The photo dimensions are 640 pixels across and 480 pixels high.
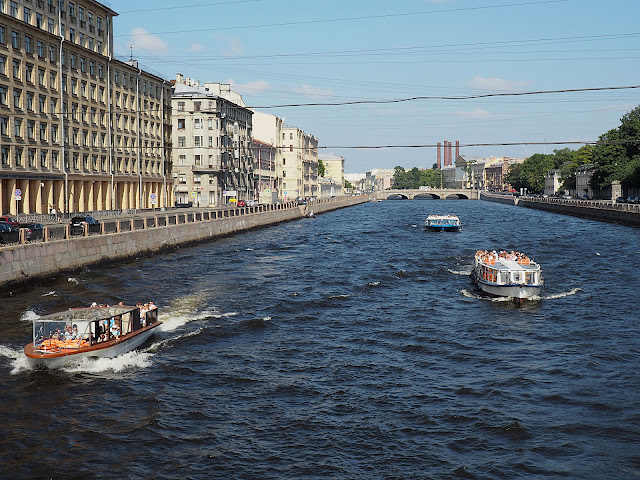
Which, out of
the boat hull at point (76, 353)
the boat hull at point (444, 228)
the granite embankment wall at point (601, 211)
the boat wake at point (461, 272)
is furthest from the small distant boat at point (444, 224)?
the boat hull at point (76, 353)

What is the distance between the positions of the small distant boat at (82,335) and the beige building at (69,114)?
44493 mm

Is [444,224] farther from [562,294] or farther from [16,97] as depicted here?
[562,294]

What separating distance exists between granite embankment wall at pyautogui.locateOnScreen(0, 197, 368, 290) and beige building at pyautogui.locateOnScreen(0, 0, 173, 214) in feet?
23.0

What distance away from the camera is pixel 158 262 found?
5644 cm

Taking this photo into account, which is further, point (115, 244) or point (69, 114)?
point (69, 114)

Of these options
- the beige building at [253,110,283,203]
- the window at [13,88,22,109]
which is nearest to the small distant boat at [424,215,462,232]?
the window at [13,88,22,109]

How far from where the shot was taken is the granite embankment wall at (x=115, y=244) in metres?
40.4

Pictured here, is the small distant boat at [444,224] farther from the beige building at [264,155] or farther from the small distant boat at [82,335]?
the small distant boat at [82,335]

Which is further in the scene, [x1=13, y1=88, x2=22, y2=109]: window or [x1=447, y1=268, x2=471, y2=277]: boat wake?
[x1=13, y1=88, x2=22, y2=109]: window

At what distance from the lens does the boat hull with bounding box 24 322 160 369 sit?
2495 centimetres

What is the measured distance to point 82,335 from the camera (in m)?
26.0

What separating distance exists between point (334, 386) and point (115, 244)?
33.7 meters

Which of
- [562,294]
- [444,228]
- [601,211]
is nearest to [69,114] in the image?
[444,228]

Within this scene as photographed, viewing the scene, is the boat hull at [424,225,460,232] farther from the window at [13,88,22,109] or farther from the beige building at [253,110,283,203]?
the beige building at [253,110,283,203]
